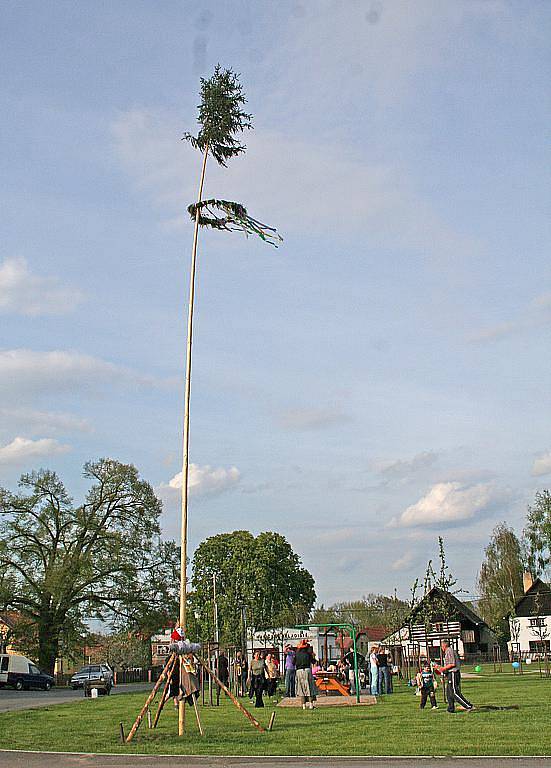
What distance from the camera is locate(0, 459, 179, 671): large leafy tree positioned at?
188 ft

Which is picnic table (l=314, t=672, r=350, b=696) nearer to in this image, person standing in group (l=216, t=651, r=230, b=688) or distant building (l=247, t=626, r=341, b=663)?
person standing in group (l=216, t=651, r=230, b=688)

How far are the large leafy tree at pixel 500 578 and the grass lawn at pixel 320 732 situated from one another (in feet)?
207

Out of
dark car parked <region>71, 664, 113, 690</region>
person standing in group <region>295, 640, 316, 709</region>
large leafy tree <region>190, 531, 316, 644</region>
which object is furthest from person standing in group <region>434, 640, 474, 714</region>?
large leafy tree <region>190, 531, 316, 644</region>

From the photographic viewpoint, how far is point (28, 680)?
2047 inches

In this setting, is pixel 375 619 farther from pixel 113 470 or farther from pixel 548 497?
pixel 113 470

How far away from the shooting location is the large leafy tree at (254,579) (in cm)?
7231

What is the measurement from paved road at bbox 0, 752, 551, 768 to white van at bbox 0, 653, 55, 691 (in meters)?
38.4

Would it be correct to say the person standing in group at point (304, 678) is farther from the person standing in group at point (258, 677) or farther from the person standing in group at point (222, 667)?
the person standing in group at point (222, 667)

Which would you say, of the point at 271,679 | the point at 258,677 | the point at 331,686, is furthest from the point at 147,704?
the point at 271,679

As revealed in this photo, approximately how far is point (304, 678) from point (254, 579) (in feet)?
165

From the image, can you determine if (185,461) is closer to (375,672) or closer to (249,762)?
(249,762)

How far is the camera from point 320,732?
18219 millimetres

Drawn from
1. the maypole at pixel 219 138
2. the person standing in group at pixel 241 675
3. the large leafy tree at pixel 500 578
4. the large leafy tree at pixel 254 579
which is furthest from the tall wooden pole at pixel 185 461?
the large leafy tree at pixel 500 578

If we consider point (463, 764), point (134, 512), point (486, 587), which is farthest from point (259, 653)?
point (486, 587)
